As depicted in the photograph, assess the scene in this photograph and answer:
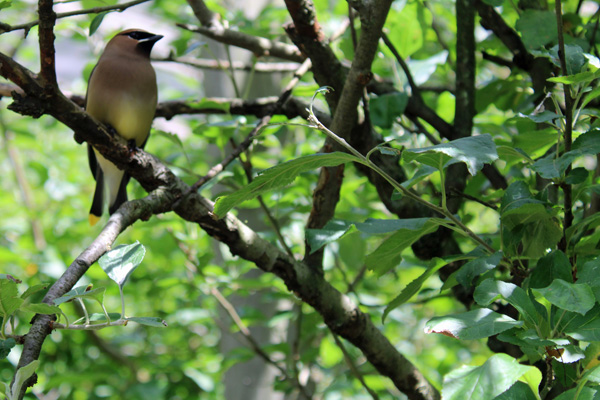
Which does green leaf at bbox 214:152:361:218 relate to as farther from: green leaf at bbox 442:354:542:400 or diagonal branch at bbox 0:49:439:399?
green leaf at bbox 442:354:542:400

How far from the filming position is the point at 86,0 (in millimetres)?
1949

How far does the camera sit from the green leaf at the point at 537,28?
1.54 meters

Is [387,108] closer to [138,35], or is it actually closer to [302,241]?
[302,241]

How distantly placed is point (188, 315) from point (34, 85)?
1.59 metres

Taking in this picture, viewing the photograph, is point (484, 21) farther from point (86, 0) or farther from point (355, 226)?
point (86, 0)

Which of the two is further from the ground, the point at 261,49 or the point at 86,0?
the point at 86,0

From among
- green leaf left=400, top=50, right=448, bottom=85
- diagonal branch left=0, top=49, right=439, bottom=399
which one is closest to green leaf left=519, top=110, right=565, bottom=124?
diagonal branch left=0, top=49, right=439, bottom=399

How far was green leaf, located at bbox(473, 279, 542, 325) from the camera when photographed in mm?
976

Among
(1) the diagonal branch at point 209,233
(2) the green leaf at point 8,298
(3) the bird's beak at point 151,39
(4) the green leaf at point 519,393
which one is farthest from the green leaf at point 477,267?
(3) the bird's beak at point 151,39

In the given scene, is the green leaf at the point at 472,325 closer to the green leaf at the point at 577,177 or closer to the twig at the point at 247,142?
the green leaf at the point at 577,177

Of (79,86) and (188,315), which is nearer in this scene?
(188,315)

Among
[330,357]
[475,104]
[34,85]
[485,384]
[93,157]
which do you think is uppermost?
[34,85]

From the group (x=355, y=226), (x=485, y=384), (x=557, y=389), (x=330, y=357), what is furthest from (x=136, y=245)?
(x=330, y=357)

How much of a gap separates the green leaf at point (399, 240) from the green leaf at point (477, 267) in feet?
0.32
